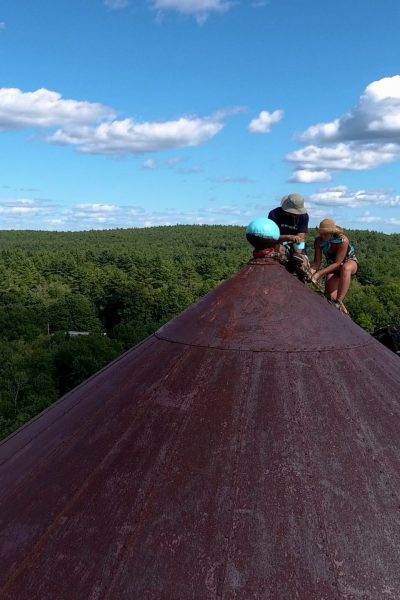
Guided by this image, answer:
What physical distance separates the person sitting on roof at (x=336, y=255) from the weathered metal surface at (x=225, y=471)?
359 centimetres

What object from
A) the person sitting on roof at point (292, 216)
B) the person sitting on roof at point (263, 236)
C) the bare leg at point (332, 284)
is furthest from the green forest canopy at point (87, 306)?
the person sitting on roof at point (263, 236)

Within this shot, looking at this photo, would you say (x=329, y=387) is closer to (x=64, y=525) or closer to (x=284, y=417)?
(x=284, y=417)

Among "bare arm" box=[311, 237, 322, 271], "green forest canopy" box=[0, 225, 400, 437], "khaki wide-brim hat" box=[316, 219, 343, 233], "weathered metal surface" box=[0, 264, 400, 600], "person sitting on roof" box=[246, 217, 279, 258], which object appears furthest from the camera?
"green forest canopy" box=[0, 225, 400, 437]

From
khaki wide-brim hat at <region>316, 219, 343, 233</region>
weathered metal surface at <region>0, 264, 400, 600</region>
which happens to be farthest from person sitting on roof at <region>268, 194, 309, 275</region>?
weathered metal surface at <region>0, 264, 400, 600</region>

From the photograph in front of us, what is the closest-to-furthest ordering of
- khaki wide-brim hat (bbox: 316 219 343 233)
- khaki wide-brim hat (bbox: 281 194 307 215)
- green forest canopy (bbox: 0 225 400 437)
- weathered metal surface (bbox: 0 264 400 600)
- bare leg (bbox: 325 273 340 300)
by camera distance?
1. weathered metal surface (bbox: 0 264 400 600)
2. khaki wide-brim hat (bbox: 281 194 307 215)
3. khaki wide-brim hat (bbox: 316 219 343 233)
4. bare leg (bbox: 325 273 340 300)
5. green forest canopy (bbox: 0 225 400 437)

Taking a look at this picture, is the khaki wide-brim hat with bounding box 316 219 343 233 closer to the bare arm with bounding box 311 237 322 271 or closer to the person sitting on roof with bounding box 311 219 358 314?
the person sitting on roof with bounding box 311 219 358 314

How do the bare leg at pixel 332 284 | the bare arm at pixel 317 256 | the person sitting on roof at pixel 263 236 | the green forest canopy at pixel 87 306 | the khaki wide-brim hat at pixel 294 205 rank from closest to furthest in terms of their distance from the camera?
the person sitting on roof at pixel 263 236 < the khaki wide-brim hat at pixel 294 205 < the bare arm at pixel 317 256 < the bare leg at pixel 332 284 < the green forest canopy at pixel 87 306

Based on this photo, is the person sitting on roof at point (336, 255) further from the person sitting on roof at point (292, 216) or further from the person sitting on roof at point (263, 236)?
the person sitting on roof at point (263, 236)

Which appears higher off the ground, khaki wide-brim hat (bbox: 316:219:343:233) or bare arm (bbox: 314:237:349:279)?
khaki wide-brim hat (bbox: 316:219:343:233)

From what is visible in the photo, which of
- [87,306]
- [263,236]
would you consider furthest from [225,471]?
[87,306]

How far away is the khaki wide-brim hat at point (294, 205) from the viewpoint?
8.11 metres

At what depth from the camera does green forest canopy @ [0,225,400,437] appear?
62.7 meters

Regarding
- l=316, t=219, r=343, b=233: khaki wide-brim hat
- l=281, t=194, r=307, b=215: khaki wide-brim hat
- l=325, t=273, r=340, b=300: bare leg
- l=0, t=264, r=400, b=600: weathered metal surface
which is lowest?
l=0, t=264, r=400, b=600: weathered metal surface

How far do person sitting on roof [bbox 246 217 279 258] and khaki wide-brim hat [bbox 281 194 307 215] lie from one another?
239cm
